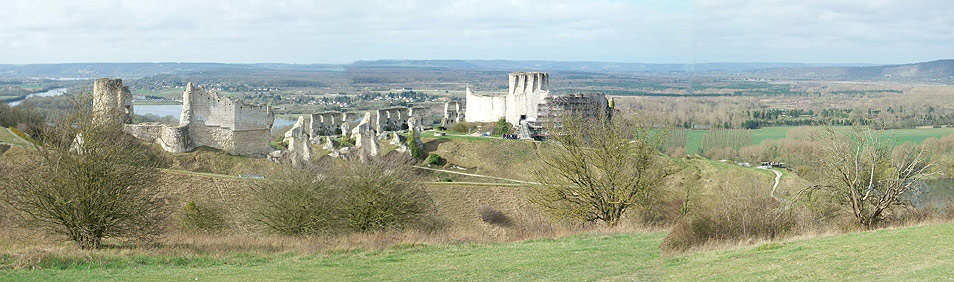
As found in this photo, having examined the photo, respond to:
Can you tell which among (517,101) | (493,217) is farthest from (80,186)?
(517,101)

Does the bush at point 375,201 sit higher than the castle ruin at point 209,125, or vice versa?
the castle ruin at point 209,125

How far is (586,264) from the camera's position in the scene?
15000 millimetres

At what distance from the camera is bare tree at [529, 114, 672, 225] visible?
24.4 meters

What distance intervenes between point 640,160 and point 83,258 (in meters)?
17.0

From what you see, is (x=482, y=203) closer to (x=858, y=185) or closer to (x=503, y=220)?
(x=503, y=220)

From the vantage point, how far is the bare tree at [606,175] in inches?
960

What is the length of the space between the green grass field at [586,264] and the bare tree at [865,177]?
4312mm

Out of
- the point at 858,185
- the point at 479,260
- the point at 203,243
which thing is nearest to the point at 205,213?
the point at 203,243

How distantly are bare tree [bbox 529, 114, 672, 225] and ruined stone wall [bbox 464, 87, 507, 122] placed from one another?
35.9 m

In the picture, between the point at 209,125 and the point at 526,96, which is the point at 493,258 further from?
the point at 526,96

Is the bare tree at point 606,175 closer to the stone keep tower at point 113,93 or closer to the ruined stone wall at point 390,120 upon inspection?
the stone keep tower at point 113,93

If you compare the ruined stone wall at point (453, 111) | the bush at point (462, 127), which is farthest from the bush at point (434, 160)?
the ruined stone wall at point (453, 111)

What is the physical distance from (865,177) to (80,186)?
74.3 ft

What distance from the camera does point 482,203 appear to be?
32531mm
